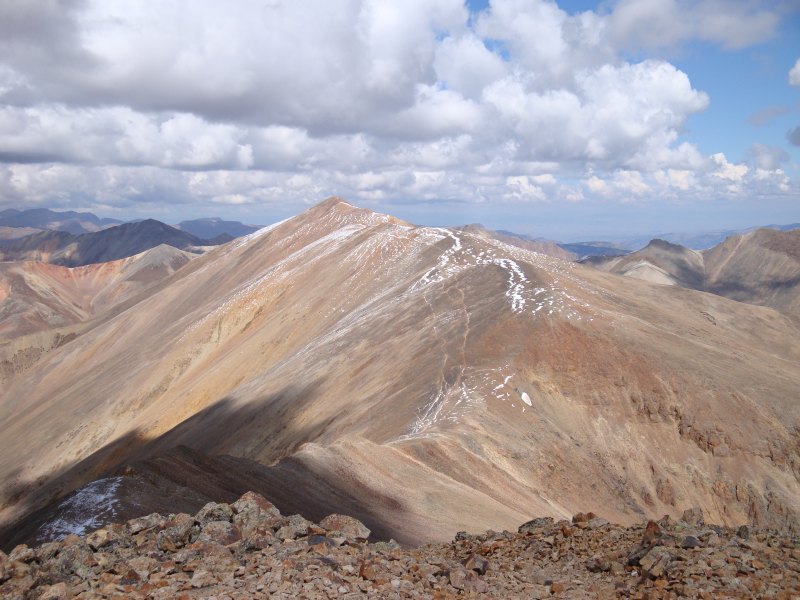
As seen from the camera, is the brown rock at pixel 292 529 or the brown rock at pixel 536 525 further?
the brown rock at pixel 536 525

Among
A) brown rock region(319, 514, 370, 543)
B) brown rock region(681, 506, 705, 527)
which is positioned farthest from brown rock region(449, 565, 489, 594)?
brown rock region(681, 506, 705, 527)

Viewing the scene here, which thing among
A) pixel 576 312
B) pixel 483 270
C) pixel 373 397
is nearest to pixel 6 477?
pixel 373 397

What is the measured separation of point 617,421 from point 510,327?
9.70 metres

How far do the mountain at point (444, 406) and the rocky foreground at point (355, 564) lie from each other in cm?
587

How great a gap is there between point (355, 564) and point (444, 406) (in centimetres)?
2646

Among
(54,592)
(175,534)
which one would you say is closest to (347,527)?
(175,534)

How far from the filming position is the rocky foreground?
9555 millimetres

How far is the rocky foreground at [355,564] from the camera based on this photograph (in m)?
9.55

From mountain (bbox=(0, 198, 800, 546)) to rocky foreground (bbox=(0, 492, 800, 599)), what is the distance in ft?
19.2

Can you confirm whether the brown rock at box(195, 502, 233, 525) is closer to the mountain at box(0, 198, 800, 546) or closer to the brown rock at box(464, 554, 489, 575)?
the brown rock at box(464, 554, 489, 575)

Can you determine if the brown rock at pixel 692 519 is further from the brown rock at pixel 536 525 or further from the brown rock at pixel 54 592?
the brown rock at pixel 54 592

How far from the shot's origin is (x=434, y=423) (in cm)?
3453

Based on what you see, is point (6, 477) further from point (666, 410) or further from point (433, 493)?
point (666, 410)

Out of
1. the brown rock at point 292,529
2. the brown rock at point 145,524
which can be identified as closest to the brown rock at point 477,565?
the brown rock at point 292,529
